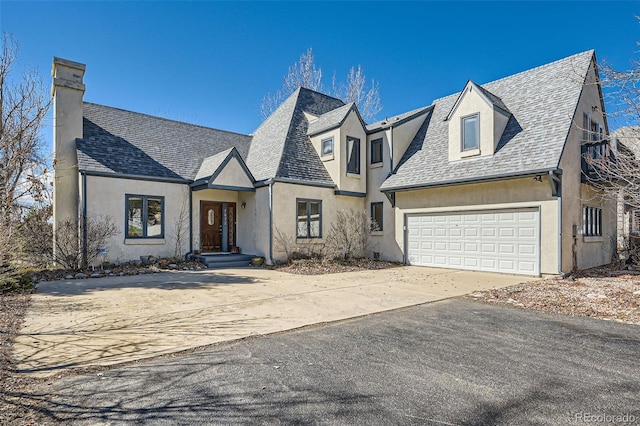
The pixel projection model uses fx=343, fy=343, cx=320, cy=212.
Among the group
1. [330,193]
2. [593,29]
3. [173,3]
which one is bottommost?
[330,193]

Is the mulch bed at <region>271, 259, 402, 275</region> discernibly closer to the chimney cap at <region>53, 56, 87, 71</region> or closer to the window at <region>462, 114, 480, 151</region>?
the window at <region>462, 114, 480, 151</region>

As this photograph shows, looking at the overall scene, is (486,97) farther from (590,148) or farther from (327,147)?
(327,147)

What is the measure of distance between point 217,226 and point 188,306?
9.19 m

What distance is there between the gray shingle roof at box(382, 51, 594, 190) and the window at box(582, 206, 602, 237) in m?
3.85

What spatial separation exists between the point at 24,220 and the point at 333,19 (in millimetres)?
15269

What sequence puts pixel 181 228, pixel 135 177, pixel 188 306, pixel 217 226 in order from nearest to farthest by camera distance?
pixel 188 306
pixel 135 177
pixel 181 228
pixel 217 226

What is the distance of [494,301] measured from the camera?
7.84m

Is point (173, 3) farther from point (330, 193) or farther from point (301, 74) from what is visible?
point (301, 74)

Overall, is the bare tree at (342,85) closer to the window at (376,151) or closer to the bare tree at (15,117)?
the window at (376,151)

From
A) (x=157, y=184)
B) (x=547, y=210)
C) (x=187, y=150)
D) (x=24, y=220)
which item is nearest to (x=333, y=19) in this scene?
(x=187, y=150)

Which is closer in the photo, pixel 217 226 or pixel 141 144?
pixel 141 144

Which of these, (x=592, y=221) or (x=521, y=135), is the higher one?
(x=521, y=135)

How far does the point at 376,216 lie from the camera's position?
54.4 ft

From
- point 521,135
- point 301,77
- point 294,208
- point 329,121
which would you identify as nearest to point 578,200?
point 521,135
